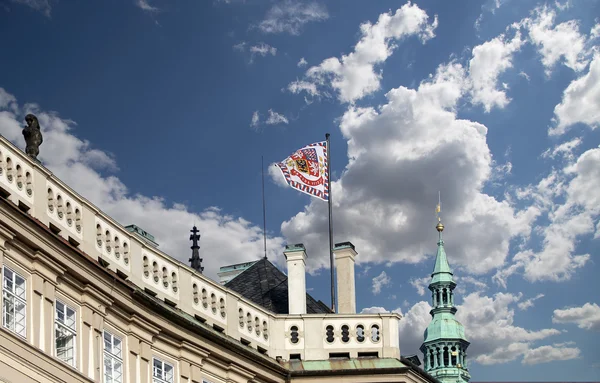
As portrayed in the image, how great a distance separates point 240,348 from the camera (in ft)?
107

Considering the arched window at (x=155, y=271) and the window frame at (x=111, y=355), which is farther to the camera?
the arched window at (x=155, y=271)

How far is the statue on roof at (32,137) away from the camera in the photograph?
90.4 ft

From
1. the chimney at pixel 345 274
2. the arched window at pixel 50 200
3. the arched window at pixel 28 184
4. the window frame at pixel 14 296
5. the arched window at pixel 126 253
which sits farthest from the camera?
the chimney at pixel 345 274

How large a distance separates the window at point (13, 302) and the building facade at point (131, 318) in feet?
0.08

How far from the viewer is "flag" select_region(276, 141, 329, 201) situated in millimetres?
42500

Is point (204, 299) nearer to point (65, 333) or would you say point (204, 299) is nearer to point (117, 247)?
point (117, 247)

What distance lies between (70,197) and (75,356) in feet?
12.7

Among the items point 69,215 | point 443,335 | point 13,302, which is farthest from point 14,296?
point 443,335

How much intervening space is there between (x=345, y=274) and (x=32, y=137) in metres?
15.1

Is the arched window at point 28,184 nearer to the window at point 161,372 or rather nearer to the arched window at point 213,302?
the window at point 161,372

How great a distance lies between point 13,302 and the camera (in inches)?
937

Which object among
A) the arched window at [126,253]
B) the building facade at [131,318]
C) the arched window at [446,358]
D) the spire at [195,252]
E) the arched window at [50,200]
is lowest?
the building facade at [131,318]

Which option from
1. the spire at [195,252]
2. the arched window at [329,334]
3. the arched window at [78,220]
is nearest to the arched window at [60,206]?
the arched window at [78,220]

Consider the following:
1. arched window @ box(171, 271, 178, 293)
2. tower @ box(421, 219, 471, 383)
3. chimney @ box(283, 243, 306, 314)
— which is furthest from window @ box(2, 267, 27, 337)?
tower @ box(421, 219, 471, 383)
